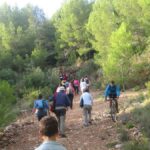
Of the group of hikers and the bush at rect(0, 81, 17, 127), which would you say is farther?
the bush at rect(0, 81, 17, 127)

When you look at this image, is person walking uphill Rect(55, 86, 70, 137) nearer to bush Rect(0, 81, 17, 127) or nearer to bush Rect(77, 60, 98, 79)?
bush Rect(0, 81, 17, 127)

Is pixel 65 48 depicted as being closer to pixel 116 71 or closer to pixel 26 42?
pixel 26 42

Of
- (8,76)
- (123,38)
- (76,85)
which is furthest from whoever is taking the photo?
(8,76)

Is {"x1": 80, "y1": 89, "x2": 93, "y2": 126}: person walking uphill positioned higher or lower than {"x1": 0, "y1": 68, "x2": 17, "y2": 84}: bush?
lower

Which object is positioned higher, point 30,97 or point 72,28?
point 72,28

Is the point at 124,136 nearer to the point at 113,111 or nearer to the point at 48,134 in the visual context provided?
the point at 113,111

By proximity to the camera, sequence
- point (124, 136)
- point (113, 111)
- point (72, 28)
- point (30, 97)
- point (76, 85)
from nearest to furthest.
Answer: point (124, 136)
point (113, 111)
point (30, 97)
point (76, 85)
point (72, 28)

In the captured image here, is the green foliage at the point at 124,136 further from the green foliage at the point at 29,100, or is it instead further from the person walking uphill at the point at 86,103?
the green foliage at the point at 29,100

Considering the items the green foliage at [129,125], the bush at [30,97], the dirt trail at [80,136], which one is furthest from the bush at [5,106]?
the bush at [30,97]

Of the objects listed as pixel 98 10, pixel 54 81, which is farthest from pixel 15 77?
pixel 98 10

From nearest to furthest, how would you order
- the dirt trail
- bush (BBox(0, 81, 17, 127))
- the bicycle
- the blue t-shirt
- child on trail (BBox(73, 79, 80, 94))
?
1. the blue t-shirt
2. the dirt trail
3. bush (BBox(0, 81, 17, 127))
4. the bicycle
5. child on trail (BBox(73, 79, 80, 94))

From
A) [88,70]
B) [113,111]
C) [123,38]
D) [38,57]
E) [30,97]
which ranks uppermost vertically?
[38,57]

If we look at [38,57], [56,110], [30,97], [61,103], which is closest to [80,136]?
[56,110]

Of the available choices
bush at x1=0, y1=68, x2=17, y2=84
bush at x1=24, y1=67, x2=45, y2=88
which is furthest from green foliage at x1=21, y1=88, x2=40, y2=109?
bush at x1=0, y1=68, x2=17, y2=84
